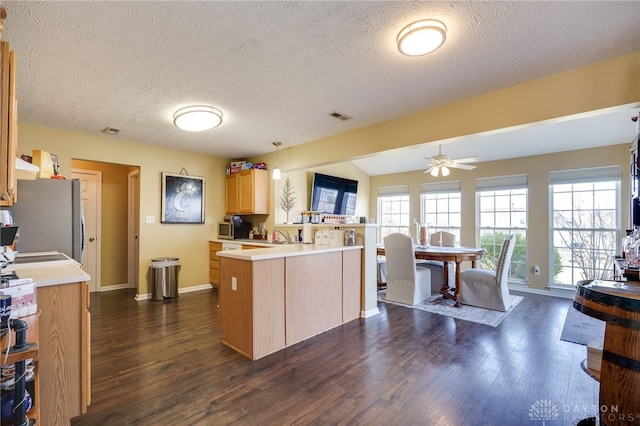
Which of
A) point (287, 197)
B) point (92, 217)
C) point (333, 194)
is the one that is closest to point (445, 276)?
point (333, 194)

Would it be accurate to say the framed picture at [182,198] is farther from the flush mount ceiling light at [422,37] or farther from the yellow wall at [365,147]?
the flush mount ceiling light at [422,37]

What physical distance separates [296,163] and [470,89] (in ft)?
8.61

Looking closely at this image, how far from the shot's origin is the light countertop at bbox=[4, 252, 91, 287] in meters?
1.61

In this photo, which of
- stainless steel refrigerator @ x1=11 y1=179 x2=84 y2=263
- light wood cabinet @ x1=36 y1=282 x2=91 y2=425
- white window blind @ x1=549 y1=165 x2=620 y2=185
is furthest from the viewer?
white window blind @ x1=549 y1=165 x2=620 y2=185

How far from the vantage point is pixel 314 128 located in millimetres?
3729

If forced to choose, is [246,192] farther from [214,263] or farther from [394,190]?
[394,190]

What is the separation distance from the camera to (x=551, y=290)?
15.6 ft

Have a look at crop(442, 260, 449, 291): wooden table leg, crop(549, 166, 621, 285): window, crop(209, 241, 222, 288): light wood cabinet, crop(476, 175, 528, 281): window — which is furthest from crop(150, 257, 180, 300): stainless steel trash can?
crop(549, 166, 621, 285): window

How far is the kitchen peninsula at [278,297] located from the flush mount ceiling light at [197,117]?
135 cm

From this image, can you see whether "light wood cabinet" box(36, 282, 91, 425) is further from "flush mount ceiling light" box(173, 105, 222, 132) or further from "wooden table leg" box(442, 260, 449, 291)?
"wooden table leg" box(442, 260, 449, 291)

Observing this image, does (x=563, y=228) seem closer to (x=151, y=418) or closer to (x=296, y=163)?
(x=296, y=163)

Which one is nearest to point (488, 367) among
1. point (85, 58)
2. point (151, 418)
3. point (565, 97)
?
point (565, 97)

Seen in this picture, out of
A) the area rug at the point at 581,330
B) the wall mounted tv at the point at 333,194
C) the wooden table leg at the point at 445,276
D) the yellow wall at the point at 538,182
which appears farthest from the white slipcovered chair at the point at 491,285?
the wall mounted tv at the point at 333,194

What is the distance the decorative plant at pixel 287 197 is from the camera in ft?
16.6
